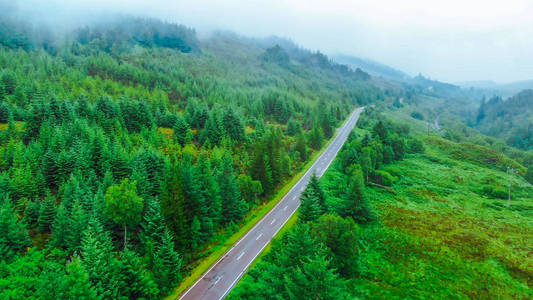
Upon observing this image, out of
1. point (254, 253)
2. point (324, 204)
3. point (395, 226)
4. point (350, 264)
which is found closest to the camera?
point (350, 264)

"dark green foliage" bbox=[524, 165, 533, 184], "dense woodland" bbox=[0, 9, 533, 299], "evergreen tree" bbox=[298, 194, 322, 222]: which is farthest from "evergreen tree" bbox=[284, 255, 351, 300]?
"dark green foliage" bbox=[524, 165, 533, 184]

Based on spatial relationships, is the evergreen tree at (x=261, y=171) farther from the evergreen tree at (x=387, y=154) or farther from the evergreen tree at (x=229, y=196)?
the evergreen tree at (x=387, y=154)

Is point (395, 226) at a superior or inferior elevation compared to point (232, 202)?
superior

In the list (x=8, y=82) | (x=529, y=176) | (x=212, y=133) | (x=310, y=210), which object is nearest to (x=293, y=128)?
(x=212, y=133)

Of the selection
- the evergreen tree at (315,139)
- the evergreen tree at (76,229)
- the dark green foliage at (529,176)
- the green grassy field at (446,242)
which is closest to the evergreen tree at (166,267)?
the evergreen tree at (76,229)

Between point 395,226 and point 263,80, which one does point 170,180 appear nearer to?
point 395,226

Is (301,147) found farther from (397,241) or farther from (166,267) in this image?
(166,267)

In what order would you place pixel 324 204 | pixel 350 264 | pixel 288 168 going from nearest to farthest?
pixel 350 264, pixel 324 204, pixel 288 168

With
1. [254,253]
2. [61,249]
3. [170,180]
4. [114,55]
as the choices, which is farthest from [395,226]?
[114,55]
